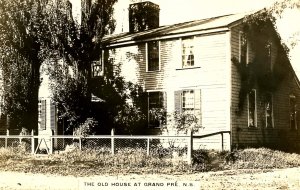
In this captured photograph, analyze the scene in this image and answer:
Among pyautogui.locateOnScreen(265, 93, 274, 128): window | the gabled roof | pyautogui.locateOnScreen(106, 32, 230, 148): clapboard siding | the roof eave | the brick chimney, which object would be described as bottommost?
pyautogui.locateOnScreen(265, 93, 274, 128): window

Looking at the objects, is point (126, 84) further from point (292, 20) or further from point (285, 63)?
point (292, 20)

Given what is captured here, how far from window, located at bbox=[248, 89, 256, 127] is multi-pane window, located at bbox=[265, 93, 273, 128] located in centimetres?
93

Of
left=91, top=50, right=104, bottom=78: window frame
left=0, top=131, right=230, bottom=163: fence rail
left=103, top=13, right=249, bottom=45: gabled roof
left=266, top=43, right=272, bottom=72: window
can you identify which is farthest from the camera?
left=91, top=50, right=104, bottom=78: window frame

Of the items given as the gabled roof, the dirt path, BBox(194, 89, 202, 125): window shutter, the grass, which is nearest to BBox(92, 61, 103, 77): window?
the gabled roof

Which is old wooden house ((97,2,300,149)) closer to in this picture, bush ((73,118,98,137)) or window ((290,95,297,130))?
window ((290,95,297,130))

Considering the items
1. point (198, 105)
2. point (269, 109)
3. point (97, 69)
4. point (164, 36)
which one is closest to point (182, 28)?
point (164, 36)

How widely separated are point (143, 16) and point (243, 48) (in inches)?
214

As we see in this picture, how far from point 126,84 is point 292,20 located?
8026mm

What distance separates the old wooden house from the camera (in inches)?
644

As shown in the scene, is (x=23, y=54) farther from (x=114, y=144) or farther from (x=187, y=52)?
(x=187, y=52)

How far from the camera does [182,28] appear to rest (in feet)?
58.2

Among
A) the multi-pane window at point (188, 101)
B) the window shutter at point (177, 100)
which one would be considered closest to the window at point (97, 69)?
the window shutter at point (177, 100)

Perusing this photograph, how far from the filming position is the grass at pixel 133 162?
42.2ft

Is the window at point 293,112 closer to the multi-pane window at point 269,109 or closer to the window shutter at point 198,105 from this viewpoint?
the multi-pane window at point 269,109
